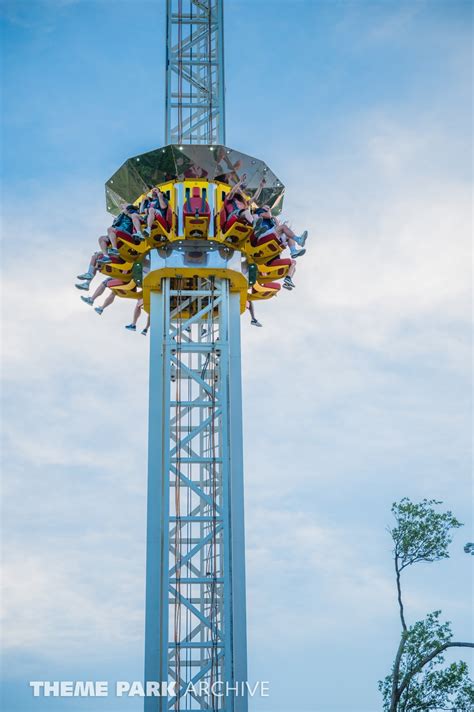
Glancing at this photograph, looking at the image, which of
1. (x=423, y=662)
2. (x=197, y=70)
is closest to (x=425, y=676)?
(x=423, y=662)

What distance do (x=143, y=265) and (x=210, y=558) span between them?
5.37 meters

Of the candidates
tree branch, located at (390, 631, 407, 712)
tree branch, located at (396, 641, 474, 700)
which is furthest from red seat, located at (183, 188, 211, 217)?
tree branch, located at (396, 641, 474, 700)

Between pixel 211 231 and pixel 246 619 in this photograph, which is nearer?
pixel 246 619

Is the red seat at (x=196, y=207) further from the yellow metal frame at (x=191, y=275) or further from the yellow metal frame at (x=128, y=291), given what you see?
the yellow metal frame at (x=128, y=291)

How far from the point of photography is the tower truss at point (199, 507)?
56.1 feet

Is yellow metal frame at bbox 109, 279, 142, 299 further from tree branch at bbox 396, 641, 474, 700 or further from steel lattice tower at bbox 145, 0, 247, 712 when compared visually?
tree branch at bbox 396, 641, 474, 700

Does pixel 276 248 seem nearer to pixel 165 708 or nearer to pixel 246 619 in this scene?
pixel 246 619

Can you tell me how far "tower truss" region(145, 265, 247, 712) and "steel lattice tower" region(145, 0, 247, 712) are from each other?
16 mm

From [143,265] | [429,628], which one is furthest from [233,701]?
[143,265]

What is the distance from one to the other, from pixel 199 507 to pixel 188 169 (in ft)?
19.7

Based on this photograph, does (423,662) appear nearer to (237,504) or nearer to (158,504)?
(237,504)

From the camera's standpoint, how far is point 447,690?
64.6 ft

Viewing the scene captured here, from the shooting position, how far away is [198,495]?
17828mm

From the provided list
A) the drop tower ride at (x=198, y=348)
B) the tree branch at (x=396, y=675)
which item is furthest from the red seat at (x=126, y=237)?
the tree branch at (x=396, y=675)
